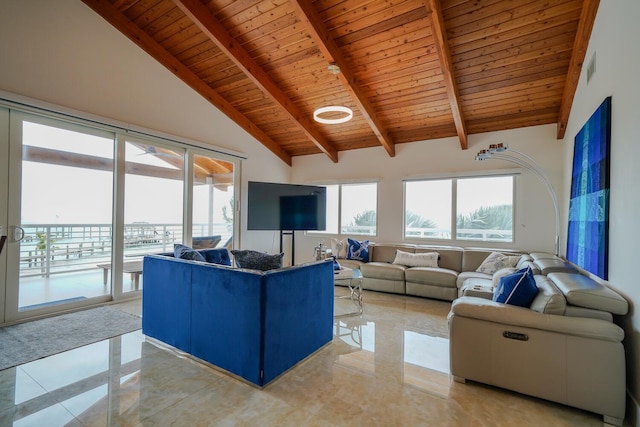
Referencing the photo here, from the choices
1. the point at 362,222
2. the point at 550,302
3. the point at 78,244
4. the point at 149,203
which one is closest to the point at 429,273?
the point at 362,222

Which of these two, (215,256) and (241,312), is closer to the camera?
(241,312)

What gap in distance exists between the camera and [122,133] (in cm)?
409

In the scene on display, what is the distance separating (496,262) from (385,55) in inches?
129

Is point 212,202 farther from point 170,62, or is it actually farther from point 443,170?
point 443,170

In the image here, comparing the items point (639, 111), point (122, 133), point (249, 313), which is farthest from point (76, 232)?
point (639, 111)

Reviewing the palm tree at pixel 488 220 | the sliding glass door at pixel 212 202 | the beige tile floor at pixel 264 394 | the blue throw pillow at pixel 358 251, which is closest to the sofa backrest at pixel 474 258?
the palm tree at pixel 488 220

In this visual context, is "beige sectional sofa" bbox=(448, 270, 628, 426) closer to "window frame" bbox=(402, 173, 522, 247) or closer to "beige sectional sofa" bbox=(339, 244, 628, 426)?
"beige sectional sofa" bbox=(339, 244, 628, 426)

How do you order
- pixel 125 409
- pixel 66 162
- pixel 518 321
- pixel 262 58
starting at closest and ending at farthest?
pixel 125 409 < pixel 518 321 < pixel 66 162 < pixel 262 58

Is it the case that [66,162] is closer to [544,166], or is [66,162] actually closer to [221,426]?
[221,426]

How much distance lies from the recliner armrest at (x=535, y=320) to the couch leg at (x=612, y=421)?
0.47 m

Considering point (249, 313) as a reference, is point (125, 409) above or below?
below

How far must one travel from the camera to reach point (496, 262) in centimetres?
413

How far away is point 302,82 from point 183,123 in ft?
6.86

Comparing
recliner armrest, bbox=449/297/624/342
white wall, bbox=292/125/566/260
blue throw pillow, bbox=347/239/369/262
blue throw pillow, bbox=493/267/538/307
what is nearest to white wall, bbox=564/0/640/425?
recliner armrest, bbox=449/297/624/342
